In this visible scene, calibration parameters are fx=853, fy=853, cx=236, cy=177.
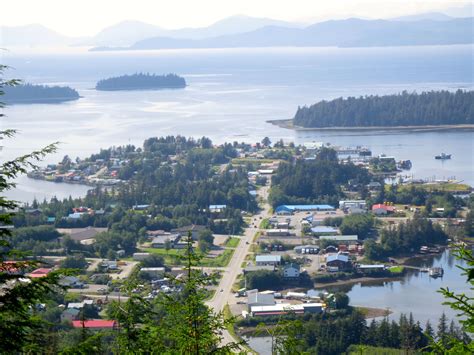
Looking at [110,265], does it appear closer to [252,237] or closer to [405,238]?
[252,237]

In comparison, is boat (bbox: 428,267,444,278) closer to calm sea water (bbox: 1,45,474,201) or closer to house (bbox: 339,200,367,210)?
house (bbox: 339,200,367,210)

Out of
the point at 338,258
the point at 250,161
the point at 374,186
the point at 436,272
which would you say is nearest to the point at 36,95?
the point at 250,161

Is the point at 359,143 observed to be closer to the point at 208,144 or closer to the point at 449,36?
the point at 208,144

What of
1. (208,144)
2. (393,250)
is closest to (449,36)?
(208,144)

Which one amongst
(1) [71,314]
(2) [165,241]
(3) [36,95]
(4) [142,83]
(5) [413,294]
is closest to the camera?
(1) [71,314]

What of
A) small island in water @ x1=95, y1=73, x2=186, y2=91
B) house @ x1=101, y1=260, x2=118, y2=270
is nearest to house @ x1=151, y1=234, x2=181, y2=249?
house @ x1=101, y1=260, x2=118, y2=270

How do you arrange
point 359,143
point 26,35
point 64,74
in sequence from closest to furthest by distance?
point 359,143
point 64,74
point 26,35

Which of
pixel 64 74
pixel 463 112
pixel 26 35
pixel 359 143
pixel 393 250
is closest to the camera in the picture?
pixel 393 250
